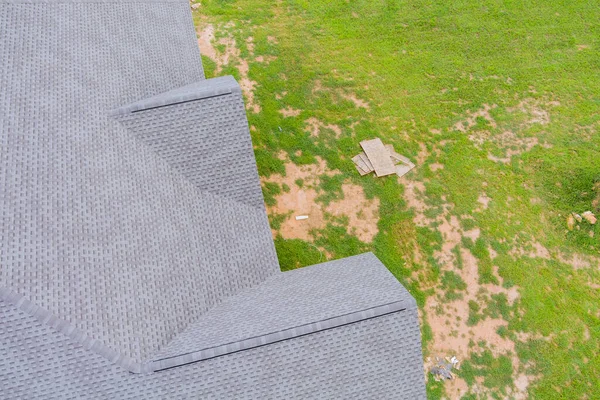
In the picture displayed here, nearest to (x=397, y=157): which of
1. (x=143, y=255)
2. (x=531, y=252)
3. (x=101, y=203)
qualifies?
(x=531, y=252)

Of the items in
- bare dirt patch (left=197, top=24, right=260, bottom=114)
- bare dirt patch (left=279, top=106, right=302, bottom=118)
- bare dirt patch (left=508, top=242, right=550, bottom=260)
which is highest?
bare dirt patch (left=197, top=24, right=260, bottom=114)

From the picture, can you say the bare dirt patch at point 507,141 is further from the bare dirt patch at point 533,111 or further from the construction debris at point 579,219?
the construction debris at point 579,219

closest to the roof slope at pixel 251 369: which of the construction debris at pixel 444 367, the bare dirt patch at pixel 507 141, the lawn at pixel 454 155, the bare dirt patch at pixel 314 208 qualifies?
the construction debris at pixel 444 367

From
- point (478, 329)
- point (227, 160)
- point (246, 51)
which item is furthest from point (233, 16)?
point (478, 329)

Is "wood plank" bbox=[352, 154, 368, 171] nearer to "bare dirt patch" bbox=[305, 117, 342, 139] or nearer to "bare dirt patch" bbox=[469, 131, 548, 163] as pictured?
"bare dirt patch" bbox=[305, 117, 342, 139]

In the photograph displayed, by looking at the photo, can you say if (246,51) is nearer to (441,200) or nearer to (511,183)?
(441,200)

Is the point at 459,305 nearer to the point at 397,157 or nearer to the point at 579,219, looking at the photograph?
the point at 397,157

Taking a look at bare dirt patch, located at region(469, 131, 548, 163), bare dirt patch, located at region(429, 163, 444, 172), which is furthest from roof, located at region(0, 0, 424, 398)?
bare dirt patch, located at region(469, 131, 548, 163)
